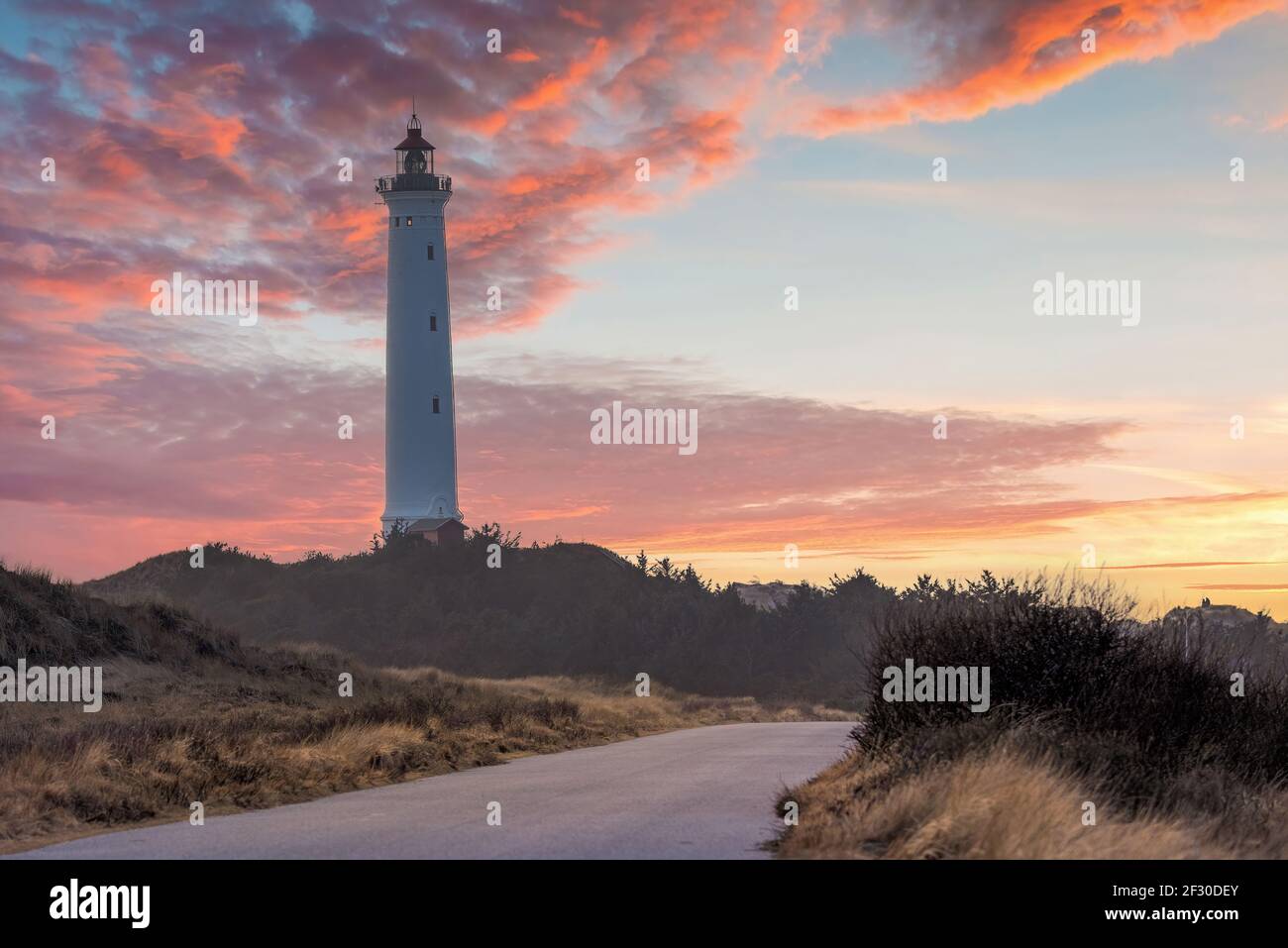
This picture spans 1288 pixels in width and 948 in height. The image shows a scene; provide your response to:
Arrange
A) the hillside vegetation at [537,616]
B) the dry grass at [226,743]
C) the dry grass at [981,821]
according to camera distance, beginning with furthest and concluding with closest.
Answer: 1. the hillside vegetation at [537,616]
2. the dry grass at [226,743]
3. the dry grass at [981,821]

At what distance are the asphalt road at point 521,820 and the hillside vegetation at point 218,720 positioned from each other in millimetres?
1182

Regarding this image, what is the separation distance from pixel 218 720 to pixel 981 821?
1841 cm

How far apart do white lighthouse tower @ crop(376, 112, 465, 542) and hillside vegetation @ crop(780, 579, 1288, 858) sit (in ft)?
133

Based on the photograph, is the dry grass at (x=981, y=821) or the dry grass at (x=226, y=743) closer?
the dry grass at (x=981, y=821)

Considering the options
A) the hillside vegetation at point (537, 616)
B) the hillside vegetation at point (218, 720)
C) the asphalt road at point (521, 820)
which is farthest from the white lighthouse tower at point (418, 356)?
the asphalt road at point (521, 820)

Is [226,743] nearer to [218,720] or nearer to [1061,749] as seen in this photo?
[218,720]

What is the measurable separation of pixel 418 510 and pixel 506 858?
50945mm

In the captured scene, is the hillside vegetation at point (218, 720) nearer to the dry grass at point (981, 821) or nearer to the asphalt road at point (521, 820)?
the asphalt road at point (521, 820)

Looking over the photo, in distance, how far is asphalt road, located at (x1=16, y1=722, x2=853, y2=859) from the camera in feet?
36.7

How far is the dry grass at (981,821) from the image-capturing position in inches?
407

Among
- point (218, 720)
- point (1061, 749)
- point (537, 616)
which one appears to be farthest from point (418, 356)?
point (1061, 749)
